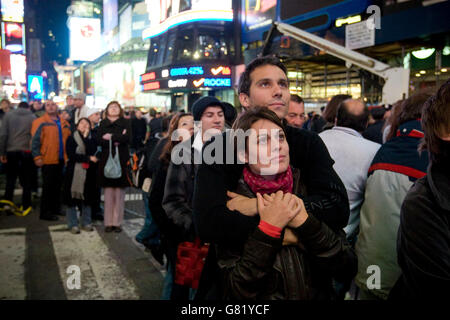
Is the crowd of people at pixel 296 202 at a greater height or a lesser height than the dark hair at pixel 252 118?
lesser

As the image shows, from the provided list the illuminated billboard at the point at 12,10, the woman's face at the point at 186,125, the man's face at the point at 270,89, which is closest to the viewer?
the man's face at the point at 270,89

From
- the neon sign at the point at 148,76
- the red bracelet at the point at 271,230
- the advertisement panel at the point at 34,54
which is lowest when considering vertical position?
the red bracelet at the point at 271,230

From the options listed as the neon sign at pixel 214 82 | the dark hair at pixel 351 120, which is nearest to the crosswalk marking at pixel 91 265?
the dark hair at pixel 351 120

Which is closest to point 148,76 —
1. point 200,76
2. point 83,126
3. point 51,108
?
point 200,76

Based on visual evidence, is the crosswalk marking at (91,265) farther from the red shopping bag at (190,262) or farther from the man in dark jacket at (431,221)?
the man in dark jacket at (431,221)

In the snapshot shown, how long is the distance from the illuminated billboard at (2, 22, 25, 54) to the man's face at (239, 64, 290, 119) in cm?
4209

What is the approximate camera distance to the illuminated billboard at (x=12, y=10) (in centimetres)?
3681

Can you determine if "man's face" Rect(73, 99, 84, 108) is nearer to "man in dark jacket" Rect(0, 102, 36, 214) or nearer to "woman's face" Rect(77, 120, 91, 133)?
"man in dark jacket" Rect(0, 102, 36, 214)

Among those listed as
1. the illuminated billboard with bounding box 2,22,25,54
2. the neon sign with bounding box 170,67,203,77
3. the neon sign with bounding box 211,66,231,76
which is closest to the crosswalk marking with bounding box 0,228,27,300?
the neon sign with bounding box 211,66,231,76

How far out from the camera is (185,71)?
86.7 feet

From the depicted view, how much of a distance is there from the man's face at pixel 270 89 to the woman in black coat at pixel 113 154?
5.04 metres
